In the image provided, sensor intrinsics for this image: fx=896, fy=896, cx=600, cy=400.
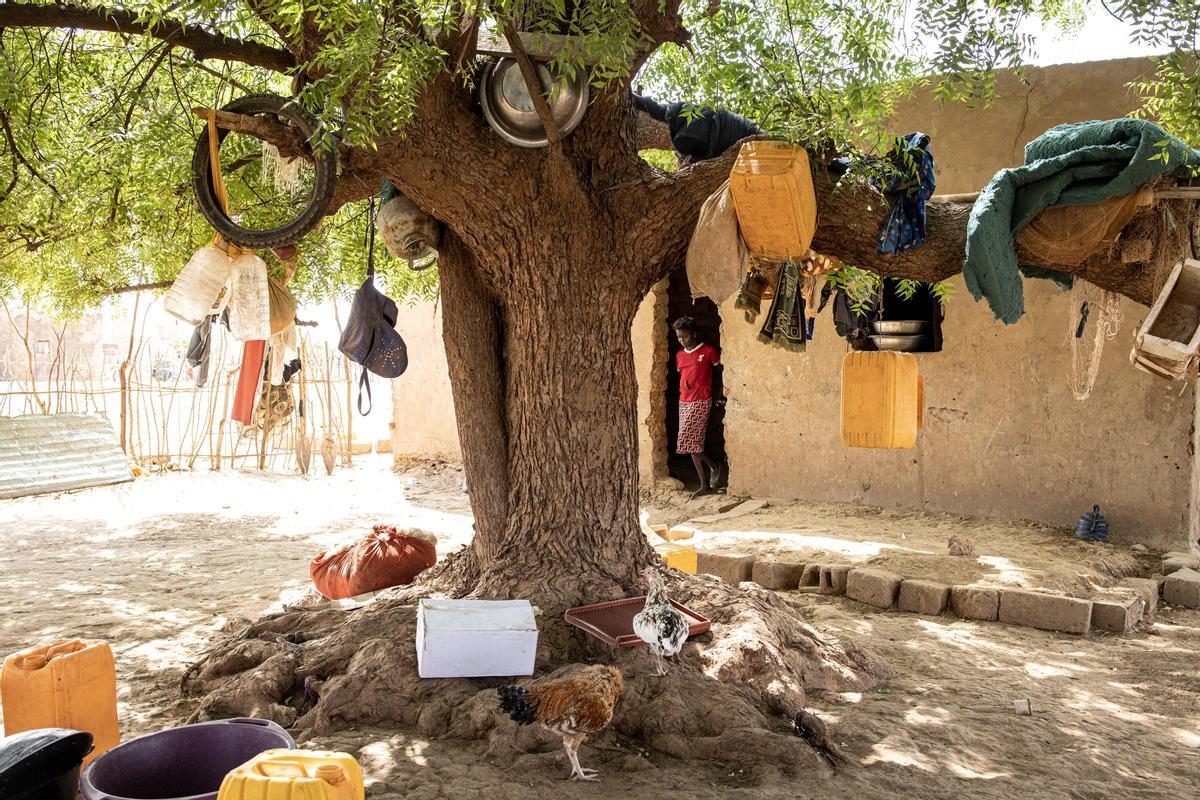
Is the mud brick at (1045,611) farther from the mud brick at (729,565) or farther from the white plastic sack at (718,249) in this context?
the white plastic sack at (718,249)

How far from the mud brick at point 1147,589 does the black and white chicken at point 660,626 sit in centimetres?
353

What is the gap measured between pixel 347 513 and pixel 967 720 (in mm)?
7266

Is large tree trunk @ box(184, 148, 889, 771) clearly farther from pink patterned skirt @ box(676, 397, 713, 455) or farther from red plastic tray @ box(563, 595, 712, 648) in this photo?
pink patterned skirt @ box(676, 397, 713, 455)

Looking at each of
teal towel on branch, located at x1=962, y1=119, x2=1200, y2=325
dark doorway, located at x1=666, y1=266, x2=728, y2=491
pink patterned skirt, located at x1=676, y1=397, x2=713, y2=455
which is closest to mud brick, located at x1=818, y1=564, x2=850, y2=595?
teal towel on branch, located at x1=962, y1=119, x2=1200, y2=325

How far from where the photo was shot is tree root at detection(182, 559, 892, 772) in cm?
346

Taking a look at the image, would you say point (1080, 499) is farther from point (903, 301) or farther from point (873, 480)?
point (903, 301)

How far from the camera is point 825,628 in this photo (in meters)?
5.27

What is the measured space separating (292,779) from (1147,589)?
220 inches

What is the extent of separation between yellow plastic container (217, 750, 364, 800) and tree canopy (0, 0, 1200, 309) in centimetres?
242

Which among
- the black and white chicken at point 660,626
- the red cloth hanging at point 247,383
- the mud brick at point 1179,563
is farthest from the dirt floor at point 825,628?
the red cloth hanging at point 247,383

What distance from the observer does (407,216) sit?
459cm

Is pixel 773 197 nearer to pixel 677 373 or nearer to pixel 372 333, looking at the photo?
pixel 372 333

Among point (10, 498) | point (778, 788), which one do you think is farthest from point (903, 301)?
point (10, 498)

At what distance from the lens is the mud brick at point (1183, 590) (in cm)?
577
